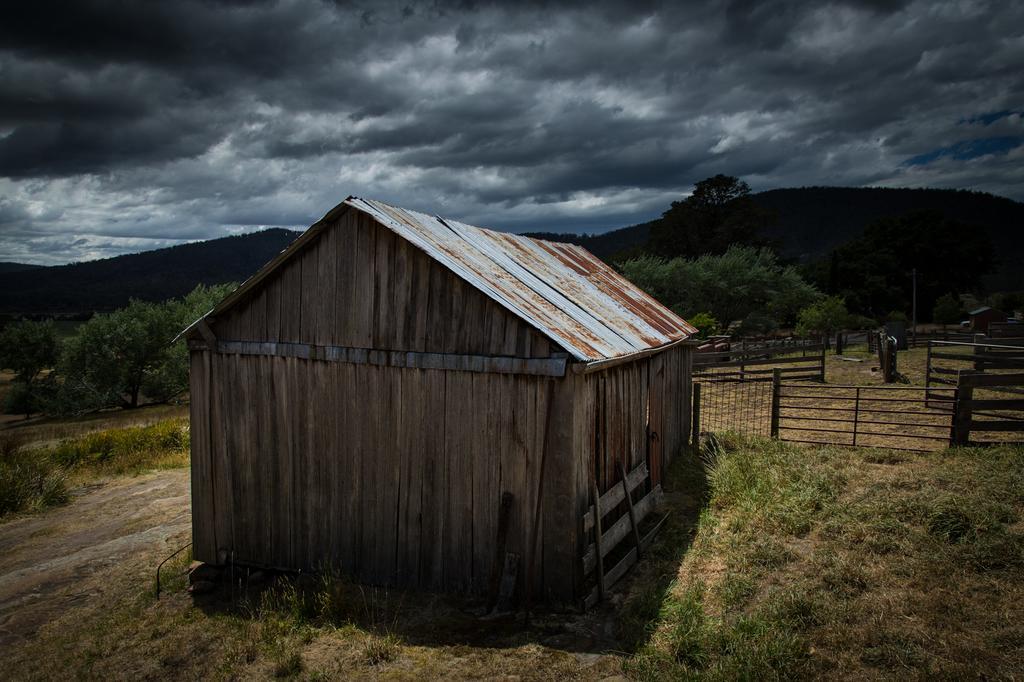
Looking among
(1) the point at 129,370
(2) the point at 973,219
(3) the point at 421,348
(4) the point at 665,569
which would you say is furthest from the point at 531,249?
(2) the point at 973,219

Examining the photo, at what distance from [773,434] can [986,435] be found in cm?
400

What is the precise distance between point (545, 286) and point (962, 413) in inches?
324

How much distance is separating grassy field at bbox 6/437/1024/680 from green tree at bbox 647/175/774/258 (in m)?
60.1

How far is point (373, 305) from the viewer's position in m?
7.44

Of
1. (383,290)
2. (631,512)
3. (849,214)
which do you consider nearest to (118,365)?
(383,290)

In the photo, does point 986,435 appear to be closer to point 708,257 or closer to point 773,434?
point 773,434

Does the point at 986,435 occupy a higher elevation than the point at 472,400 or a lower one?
lower

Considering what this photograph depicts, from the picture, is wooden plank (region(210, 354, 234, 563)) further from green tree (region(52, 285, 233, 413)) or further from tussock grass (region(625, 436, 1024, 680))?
green tree (region(52, 285, 233, 413))

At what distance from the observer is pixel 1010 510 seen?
703 cm

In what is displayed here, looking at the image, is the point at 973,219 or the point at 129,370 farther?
the point at 973,219

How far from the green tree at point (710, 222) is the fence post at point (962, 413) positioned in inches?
2244

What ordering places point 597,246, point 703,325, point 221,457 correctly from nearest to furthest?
point 221,457, point 703,325, point 597,246

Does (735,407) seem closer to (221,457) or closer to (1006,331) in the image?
(1006,331)

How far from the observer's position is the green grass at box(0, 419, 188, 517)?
12.4 meters
